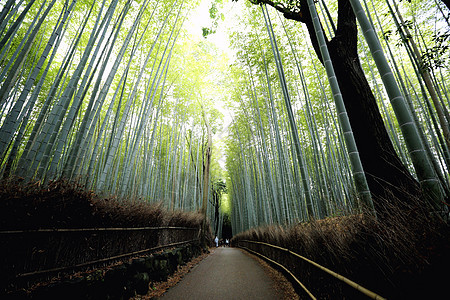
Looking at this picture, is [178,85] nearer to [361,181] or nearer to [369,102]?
[369,102]

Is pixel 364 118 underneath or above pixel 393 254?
above

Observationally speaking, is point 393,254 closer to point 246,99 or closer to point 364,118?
point 364,118

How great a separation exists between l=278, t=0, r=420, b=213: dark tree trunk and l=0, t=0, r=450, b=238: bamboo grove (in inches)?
2.4

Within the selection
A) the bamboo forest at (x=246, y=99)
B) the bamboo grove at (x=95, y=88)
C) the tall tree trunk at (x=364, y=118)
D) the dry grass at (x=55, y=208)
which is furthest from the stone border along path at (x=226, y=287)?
the tall tree trunk at (x=364, y=118)

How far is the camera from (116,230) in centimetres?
243

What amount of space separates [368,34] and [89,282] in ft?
10.1

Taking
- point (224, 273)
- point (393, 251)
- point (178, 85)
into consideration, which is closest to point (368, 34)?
point (393, 251)

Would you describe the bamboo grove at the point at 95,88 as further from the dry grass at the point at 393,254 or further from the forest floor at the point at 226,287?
the dry grass at the point at 393,254

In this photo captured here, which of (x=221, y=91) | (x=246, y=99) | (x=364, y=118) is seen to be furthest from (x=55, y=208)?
(x=221, y=91)

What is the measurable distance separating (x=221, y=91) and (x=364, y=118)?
20.6ft

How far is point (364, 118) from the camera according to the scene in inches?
86.1

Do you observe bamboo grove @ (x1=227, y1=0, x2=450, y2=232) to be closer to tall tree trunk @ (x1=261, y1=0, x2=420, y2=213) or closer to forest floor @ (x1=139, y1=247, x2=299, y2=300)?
tall tree trunk @ (x1=261, y1=0, x2=420, y2=213)

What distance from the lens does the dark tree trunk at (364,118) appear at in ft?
6.13

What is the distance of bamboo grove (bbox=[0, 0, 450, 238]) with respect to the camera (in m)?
1.94
